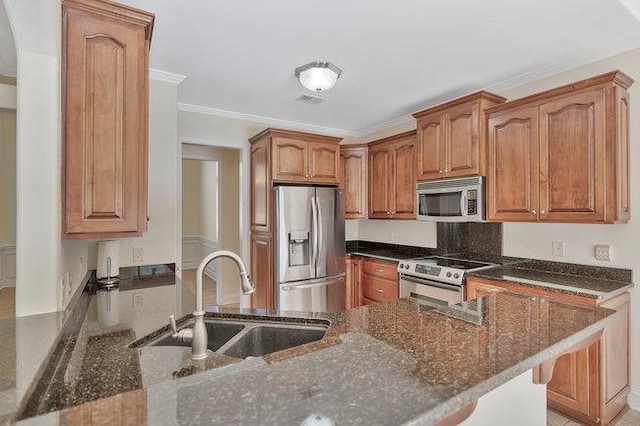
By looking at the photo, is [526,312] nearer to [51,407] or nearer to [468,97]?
[51,407]

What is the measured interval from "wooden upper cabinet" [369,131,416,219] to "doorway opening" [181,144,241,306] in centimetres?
183

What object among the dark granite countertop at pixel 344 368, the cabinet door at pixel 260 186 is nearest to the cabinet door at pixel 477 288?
the dark granite countertop at pixel 344 368

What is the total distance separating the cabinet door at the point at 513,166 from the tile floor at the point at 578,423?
138 centimetres

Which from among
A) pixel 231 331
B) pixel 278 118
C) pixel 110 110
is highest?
pixel 278 118

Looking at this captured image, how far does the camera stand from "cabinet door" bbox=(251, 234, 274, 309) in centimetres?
364

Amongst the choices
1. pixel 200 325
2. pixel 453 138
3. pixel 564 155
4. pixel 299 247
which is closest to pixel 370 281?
pixel 299 247

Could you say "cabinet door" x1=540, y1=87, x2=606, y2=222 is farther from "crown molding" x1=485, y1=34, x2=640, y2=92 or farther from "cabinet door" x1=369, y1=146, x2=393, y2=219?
"cabinet door" x1=369, y1=146, x2=393, y2=219

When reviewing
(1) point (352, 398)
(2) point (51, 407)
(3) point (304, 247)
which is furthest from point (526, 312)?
(3) point (304, 247)

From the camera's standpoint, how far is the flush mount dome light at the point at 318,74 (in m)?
2.55

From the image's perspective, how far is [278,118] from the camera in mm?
4219

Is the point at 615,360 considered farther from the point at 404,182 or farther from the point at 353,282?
the point at 353,282

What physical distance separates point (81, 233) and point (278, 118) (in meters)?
3.01

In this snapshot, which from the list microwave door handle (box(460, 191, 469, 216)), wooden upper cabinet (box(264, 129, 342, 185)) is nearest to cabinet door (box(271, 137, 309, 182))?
wooden upper cabinet (box(264, 129, 342, 185))

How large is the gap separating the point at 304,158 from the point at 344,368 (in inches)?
126
